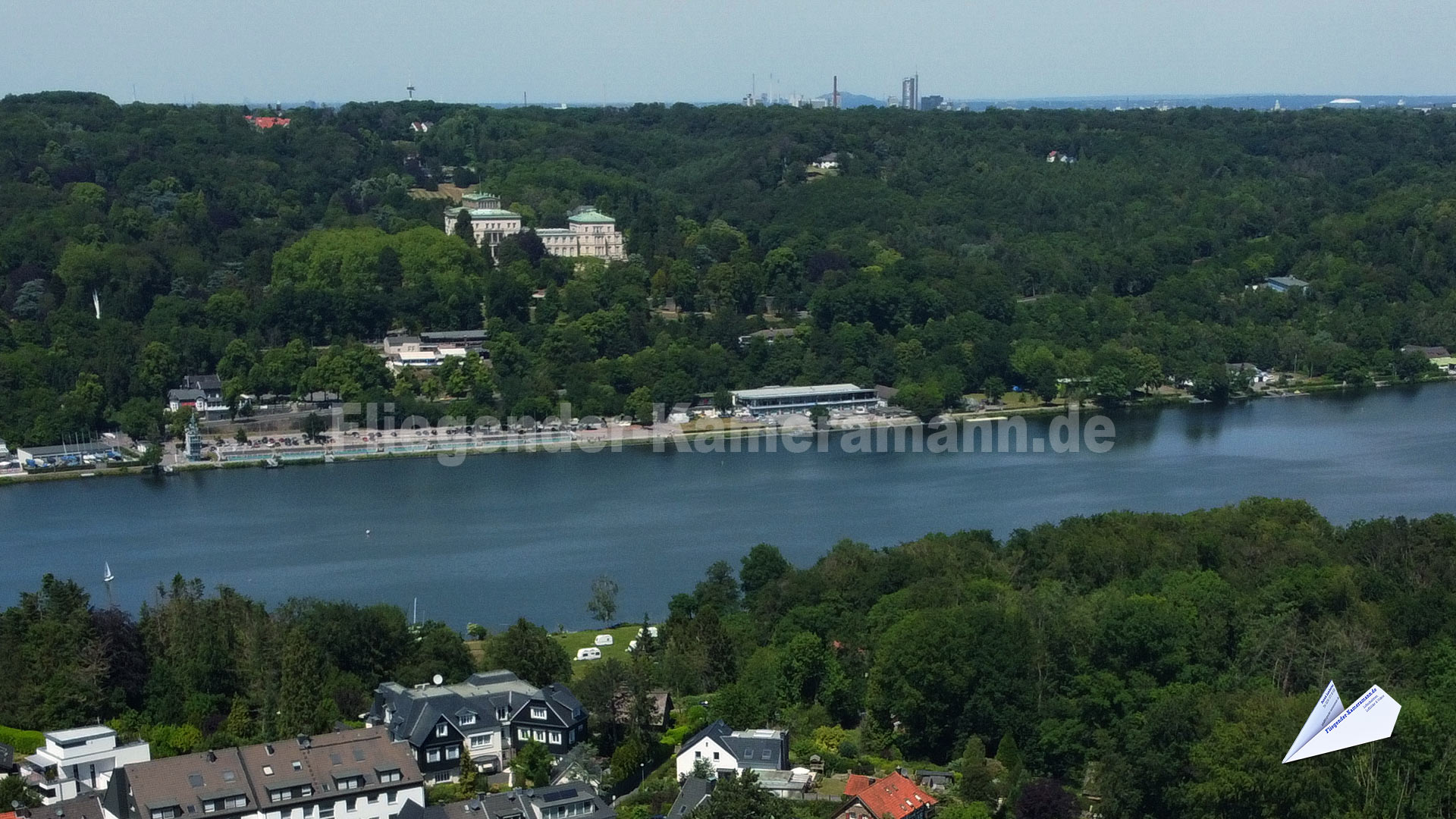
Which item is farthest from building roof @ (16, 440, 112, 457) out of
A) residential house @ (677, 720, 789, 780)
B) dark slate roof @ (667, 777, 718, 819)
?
dark slate roof @ (667, 777, 718, 819)

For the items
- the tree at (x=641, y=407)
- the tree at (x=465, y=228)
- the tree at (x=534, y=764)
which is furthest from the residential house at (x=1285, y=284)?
the tree at (x=534, y=764)

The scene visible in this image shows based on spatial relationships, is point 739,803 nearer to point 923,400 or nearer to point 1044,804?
point 1044,804

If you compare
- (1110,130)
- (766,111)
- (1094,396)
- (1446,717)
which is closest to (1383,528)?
(1446,717)

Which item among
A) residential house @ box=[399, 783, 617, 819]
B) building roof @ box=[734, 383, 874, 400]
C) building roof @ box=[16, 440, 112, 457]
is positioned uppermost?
building roof @ box=[734, 383, 874, 400]

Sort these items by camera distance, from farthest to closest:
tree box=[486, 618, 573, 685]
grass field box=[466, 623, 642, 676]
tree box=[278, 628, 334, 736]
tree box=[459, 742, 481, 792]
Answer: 1. grass field box=[466, 623, 642, 676]
2. tree box=[486, 618, 573, 685]
3. tree box=[278, 628, 334, 736]
4. tree box=[459, 742, 481, 792]

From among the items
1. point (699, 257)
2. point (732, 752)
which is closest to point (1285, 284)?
point (699, 257)

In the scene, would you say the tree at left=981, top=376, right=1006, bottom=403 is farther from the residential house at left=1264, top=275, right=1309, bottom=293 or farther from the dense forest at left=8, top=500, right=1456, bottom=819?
the dense forest at left=8, top=500, right=1456, bottom=819

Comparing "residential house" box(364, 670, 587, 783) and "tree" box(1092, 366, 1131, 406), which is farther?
"tree" box(1092, 366, 1131, 406)
